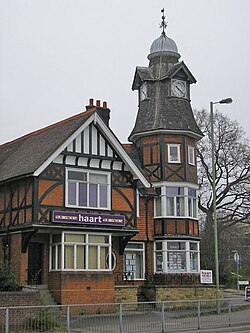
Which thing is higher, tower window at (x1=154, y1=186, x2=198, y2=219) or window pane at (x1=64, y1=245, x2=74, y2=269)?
tower window at (x1=154, y1=186, x2=198, y2=219)

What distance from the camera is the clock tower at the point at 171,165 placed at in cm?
3353

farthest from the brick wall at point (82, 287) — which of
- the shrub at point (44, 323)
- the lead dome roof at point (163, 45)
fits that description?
the lead dome roof at point (163, 45)

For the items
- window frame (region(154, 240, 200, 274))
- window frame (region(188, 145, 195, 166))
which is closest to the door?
window frame (region(154, 240, 200, 274))

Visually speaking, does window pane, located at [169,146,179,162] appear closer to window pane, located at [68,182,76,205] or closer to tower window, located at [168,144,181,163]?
tower window, located at [168,144,181,163]

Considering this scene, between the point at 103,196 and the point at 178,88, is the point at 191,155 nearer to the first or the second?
the point at 178,88

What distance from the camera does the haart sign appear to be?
87.4ft

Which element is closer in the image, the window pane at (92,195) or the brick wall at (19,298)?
the brick wall at (19,298)

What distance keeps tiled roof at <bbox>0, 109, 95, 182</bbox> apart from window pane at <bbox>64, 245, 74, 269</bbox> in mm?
3993

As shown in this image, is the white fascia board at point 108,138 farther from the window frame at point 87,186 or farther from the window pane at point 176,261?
the window pane at point 176,261

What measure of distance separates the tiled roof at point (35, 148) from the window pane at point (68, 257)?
3993 millimetres

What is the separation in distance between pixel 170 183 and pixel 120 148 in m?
5.65

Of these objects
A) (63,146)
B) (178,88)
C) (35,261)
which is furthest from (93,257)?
(178,88)

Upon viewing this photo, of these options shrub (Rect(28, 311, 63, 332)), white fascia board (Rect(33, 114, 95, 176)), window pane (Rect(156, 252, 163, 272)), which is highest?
white fascia board (Rect(33, 114, 95, 176))

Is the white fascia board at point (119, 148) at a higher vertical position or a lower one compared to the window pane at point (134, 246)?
higher
